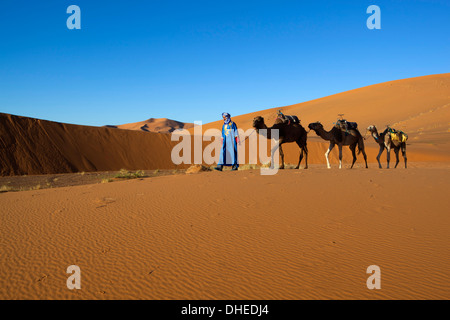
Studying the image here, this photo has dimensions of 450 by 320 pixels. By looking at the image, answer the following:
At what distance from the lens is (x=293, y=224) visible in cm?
485

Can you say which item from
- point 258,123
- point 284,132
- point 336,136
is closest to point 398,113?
point 336,136

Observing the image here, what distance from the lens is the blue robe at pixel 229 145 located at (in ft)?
40.7

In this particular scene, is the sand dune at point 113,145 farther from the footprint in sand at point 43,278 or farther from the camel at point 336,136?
the footprint in sand at point 43,278

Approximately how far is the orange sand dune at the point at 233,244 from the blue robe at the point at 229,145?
214 inches

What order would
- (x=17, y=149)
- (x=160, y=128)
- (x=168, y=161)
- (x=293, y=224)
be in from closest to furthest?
(x=293, y=224), (x=17, y=149), (x=168, y=161), (x=160, y=128)

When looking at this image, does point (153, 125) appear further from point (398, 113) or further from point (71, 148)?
point (71, 148)

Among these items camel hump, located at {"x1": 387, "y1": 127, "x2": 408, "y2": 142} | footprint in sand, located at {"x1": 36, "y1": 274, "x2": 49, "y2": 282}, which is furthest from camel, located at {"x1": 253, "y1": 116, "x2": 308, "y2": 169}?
footprint in sand, located at {"x1": 36, "y1": 274, "x2": 49, "y2": 282}

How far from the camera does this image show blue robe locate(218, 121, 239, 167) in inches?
489

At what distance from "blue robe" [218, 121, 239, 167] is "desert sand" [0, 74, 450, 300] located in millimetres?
3351

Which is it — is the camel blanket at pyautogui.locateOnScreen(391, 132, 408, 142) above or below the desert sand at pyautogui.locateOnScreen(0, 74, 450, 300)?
above

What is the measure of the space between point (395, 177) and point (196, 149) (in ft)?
78.7

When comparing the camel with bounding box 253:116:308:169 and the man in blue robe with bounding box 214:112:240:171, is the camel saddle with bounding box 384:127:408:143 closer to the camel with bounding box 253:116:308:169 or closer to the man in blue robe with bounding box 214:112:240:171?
the camel with bounding box 253:116:308:169
